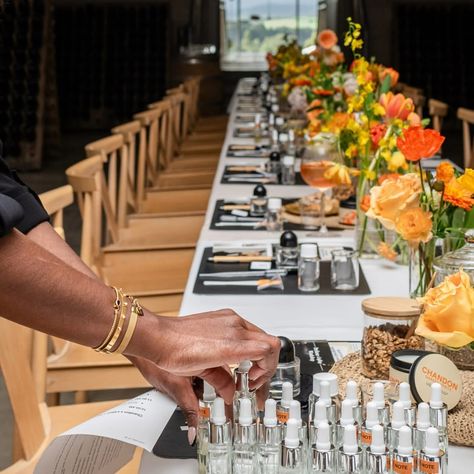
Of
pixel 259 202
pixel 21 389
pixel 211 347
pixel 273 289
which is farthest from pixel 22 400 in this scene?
pixel 259 202

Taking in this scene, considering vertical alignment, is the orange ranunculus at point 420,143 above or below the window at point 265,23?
below

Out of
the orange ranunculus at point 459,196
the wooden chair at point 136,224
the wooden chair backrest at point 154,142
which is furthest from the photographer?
the wooden chair backrest at point 154,142

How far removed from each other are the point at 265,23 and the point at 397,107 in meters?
16.0

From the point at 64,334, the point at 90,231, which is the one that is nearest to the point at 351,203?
the point at 90,231

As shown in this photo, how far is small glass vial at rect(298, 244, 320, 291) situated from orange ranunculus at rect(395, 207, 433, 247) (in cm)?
42

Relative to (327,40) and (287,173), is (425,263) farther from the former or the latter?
(327,40)

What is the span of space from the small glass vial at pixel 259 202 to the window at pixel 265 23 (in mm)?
15118

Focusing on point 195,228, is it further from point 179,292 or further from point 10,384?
point 10,384

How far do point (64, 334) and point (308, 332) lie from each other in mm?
821

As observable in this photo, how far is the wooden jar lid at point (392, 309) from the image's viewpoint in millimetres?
1528

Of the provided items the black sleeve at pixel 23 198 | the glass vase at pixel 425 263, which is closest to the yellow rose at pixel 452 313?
the glass vase at pixel 425 263

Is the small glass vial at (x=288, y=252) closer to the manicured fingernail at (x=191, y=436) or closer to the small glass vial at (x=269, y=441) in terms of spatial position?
the manicured fingernail at (x=191, y=436)

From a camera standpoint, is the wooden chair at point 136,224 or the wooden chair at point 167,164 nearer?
the wooden chair at point 136,224

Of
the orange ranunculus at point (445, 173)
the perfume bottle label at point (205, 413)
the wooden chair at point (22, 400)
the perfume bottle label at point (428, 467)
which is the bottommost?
the wooden chair at point (22, 400)
